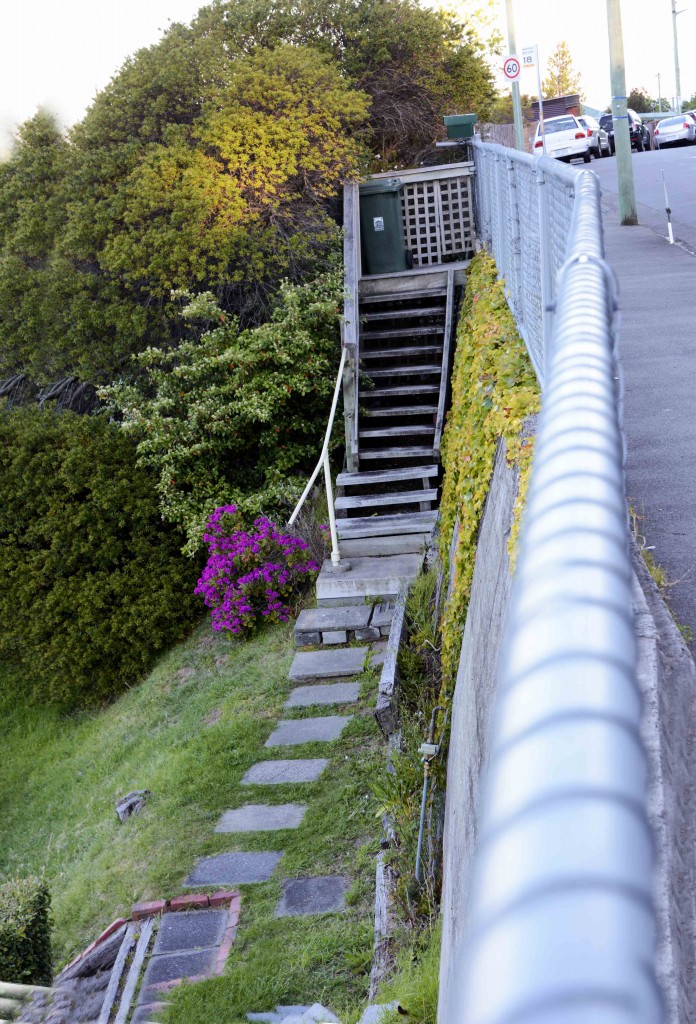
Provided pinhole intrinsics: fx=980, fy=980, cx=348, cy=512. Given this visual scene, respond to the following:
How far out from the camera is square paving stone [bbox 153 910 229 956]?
5438mm

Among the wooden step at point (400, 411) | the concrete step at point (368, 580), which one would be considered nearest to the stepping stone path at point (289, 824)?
the concrete step at point (368, 580)

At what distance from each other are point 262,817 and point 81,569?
5.57 meters

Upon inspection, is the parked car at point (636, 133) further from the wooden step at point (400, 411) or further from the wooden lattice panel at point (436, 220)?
the wooden step at point (400, 411)

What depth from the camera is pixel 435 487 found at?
10391 mm

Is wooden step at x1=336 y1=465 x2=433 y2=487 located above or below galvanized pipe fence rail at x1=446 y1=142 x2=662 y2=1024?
below

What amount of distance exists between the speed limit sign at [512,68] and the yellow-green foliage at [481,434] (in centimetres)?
726

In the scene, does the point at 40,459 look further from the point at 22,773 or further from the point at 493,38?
the point at 493,38

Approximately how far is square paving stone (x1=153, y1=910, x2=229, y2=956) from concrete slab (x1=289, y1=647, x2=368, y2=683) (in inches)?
112

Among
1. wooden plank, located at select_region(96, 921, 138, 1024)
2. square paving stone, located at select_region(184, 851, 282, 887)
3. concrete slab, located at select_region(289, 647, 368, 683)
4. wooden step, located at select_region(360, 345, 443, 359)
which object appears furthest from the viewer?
wooden step, located at select_region(360, 345, 443, 359)

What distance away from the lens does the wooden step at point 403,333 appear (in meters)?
11.9

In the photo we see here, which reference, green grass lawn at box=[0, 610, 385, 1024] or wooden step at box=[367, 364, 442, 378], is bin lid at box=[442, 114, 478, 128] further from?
green grass lawn at box=[0, 610, 385, 1024]

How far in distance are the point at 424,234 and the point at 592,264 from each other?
12284 millimetres

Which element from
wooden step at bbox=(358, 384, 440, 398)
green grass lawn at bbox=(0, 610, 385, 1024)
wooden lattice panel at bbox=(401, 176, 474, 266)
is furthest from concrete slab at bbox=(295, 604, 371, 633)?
wooden lattice panel at bbox=(401, 176, 474, 266)

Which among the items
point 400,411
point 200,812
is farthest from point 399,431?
point 200,812
